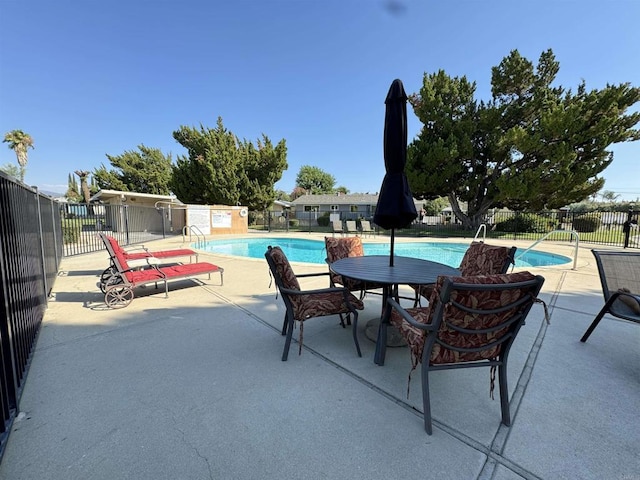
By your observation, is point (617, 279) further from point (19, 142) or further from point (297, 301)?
point (19, 142)

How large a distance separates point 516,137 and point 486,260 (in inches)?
594

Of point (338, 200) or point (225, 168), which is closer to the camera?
point (225, 168)

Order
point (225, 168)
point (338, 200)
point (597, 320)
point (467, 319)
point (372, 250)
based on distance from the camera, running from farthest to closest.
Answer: point (338, 200) < point (225, 168) < point (372, 250) < point (597, 320) < point (467, 319)

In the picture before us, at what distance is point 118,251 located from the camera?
13.4ft

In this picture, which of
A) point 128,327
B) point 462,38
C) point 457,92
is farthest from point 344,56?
point 128,327

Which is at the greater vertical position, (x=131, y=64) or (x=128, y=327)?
(x=131, y=64)

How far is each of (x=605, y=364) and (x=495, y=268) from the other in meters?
1.15

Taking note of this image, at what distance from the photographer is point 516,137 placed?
14.3 meters

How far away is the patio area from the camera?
1417 millimetres

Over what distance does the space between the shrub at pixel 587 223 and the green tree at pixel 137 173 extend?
33132 millimetres

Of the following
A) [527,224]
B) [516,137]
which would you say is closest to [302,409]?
[516,137]

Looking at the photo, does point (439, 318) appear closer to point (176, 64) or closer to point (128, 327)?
point (128, 327)

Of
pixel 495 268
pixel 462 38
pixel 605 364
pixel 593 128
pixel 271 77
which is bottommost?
pixel 605 364

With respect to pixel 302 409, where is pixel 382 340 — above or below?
above
